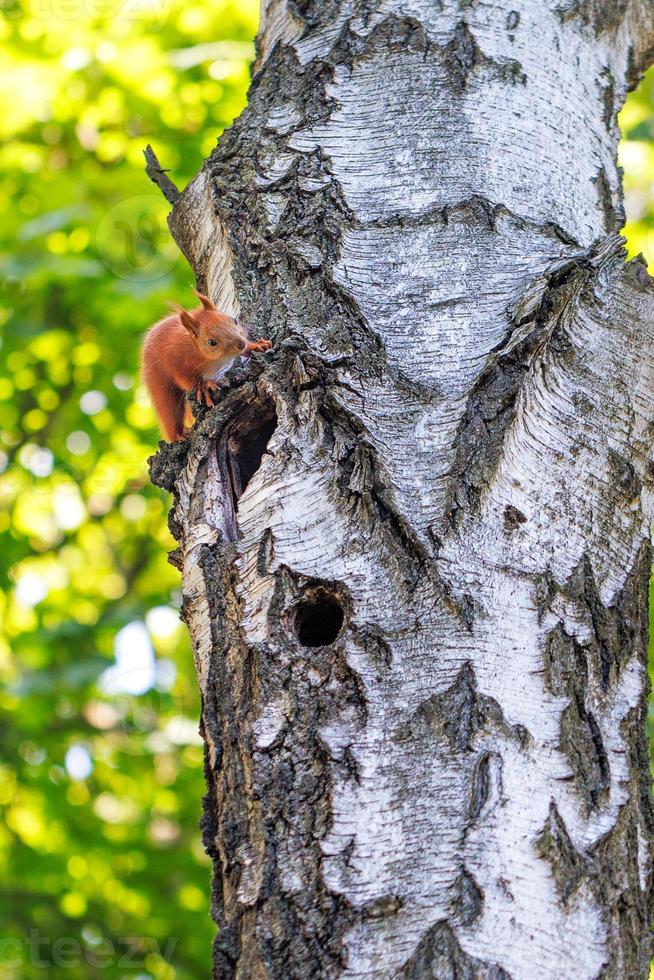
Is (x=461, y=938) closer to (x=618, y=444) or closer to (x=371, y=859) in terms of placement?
(x=371, y=859)

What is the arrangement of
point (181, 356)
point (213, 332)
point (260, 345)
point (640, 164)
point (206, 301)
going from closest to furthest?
point (260, 345) → point (206, 301) → point (213, 332) → point (181, 356) → point (640, 164)

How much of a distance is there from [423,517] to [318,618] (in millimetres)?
203

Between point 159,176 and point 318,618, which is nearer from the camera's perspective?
point 318,618

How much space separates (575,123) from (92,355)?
417 cm

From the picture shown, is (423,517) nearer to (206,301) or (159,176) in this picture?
(206,301)

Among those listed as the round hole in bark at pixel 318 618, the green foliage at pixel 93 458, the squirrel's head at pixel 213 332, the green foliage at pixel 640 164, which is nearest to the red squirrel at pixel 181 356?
the squirrel's head at pixel 213 332

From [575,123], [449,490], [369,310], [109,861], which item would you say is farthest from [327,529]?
[109,861]

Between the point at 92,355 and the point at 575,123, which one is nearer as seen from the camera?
the point at 575,123

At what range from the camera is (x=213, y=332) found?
7.06 feet

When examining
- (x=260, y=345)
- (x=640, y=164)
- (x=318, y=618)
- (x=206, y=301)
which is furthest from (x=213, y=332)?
(x=640, y=164)

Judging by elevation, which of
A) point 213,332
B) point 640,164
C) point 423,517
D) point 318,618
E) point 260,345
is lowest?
point 318,618

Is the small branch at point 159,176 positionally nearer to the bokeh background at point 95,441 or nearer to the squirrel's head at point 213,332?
the squirrel's head at point 213,332

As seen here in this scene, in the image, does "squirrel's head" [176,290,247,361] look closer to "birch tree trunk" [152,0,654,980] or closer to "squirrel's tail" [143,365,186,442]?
"birch tree trunk" [152,0,654,980]

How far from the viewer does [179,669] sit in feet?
17.5
